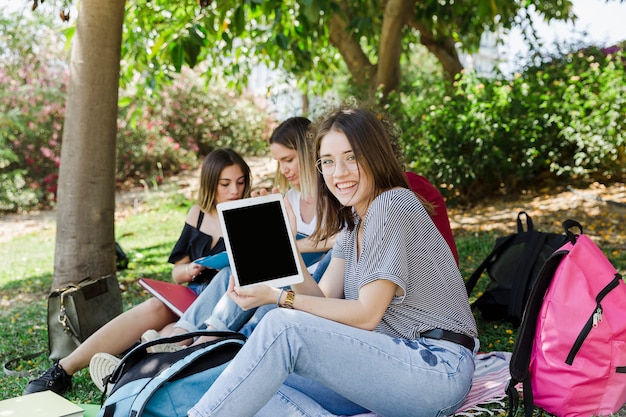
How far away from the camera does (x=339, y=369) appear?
7.82 feet

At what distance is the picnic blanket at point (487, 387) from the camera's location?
289cm

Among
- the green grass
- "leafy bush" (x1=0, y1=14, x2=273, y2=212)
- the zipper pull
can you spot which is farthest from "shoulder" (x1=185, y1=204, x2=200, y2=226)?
"leafy bush" (x1=0, y1=14, x2=273, y2=212)

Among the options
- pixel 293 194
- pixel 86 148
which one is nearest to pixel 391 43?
pixel 86 148

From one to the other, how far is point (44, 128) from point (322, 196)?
1146 centimetres

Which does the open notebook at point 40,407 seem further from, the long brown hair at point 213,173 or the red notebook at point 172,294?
the long brown hair at point 213,173

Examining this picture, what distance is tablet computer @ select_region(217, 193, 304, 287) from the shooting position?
9.18 ft

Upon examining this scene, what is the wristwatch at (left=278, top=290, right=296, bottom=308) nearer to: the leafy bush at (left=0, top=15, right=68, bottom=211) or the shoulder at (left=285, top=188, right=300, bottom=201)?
the shoulder at (left=285, top=188, right=300, bottom=201)

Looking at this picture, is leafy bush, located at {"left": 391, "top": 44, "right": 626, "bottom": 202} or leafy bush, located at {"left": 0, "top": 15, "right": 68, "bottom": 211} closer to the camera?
leafy bush, located at {"left": 391, "top": 44, "right": 626, "bottom": 202}

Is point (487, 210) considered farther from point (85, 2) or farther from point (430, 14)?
point (85, 2)

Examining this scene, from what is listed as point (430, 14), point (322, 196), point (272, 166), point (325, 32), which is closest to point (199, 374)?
point (322, 196)

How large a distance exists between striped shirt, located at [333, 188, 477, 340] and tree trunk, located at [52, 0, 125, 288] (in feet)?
10.1

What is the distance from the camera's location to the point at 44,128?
13164 millimetres

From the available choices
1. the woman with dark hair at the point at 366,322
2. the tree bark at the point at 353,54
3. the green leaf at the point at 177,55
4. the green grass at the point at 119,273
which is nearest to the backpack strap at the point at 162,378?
the woman with dark hair at the point at 366,322

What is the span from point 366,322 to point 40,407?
4.64ft
